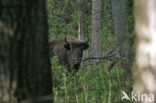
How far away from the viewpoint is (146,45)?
9.09 feet

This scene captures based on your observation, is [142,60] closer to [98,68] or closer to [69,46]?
[98,68]

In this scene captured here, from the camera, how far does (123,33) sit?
33.7 feet

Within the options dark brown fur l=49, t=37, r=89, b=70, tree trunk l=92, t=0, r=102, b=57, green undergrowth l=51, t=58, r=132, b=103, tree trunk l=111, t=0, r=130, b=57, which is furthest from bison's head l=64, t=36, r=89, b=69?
green undergrowth l=51, t=58, r=132, b=103

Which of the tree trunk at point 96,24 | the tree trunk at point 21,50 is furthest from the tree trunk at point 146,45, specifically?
the tree trunk at point 96,24

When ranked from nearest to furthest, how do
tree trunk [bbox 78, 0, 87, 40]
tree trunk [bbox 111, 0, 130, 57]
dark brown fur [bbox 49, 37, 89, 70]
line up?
tree trunk [bbox 111, 0, 130, 57] < dark brown fur [bbox 49, 37, 89, 70] < tree trunk [bbox 78, 0, 87, 40]

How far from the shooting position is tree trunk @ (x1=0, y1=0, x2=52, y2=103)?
3.00m

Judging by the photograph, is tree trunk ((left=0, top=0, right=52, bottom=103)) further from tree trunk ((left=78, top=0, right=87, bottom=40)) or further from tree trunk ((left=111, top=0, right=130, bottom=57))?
tree trunk ((left=78, top=0, right=87, bottom=40))

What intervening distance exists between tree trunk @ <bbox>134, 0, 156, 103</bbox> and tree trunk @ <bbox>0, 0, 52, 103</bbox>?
2.90 ft

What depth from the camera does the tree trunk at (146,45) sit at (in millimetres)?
2725

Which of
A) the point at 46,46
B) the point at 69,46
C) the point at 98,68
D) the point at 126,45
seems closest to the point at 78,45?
the point at 69,46

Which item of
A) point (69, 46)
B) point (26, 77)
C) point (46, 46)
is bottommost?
point (69, 46)

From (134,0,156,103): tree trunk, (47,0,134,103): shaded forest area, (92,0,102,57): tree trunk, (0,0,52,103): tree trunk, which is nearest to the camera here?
(134,0,156,103): tree trunk

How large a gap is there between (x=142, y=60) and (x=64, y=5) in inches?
495

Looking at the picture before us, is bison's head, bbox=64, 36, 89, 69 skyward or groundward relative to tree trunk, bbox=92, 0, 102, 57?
groundward
